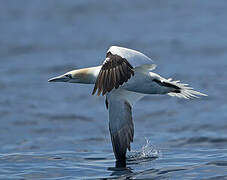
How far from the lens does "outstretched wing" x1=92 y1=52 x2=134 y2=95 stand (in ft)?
26.7

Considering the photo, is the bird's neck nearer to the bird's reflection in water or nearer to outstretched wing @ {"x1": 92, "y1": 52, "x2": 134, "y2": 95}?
outstretched wing @ {"x1": 92, "y1": 52, "x2": 134, "y2": 95}

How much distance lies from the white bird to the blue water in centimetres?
43

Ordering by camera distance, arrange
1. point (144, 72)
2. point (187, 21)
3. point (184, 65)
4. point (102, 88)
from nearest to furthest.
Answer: point (102, 88) → point (144, 72) → point (184, 65) → point (187, 21)

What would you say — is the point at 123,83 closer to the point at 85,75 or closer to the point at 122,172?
the point at 85,75

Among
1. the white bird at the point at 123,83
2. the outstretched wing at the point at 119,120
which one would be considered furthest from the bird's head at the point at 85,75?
the outstretched wing at the point at 119,120

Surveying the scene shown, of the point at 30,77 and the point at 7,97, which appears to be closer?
the point at 7,97

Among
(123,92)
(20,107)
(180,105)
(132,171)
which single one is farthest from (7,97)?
(132,171)

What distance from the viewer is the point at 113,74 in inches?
324

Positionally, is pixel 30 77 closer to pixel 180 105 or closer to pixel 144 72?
pixel 180 105

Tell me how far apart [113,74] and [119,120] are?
224cm

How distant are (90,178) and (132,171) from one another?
24.9 inches

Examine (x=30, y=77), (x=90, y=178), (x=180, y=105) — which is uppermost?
(x=30, y=77)

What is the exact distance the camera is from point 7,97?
1964 centimetres

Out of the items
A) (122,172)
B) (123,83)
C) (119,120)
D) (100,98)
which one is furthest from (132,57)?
(100,98)
